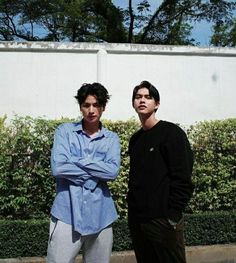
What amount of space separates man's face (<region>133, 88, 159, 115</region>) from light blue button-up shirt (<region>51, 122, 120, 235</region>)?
0.28m

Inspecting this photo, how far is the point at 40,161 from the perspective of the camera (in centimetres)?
555

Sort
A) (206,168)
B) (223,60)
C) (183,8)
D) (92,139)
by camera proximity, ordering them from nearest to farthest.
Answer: (92,139)
(206,168)
(223,60)
(183,8)

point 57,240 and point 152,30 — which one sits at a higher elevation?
point 152,30

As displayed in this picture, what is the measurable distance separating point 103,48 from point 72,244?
4164mm

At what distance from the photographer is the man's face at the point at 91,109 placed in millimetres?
3207

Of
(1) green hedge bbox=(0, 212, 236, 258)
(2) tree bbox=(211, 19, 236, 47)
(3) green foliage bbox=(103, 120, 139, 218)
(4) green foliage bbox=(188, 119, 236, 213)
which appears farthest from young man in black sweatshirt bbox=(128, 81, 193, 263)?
(2) tree bbox=(211, 19, 236, 47)

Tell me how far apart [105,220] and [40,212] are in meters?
2.63

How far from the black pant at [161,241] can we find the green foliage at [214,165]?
2.95 m

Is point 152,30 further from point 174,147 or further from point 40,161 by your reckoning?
point 174,147

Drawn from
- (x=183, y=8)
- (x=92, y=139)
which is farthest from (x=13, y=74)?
(x=183, y=8)

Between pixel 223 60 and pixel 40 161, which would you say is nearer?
pixel 40 161

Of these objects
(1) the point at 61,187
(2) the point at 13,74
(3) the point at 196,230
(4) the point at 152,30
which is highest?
(4) the point at 152,30

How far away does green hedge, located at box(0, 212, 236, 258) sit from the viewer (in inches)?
203

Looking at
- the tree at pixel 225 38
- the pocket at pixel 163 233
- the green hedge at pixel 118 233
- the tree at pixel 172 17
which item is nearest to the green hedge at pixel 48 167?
the green hedge at pixel 118 233
